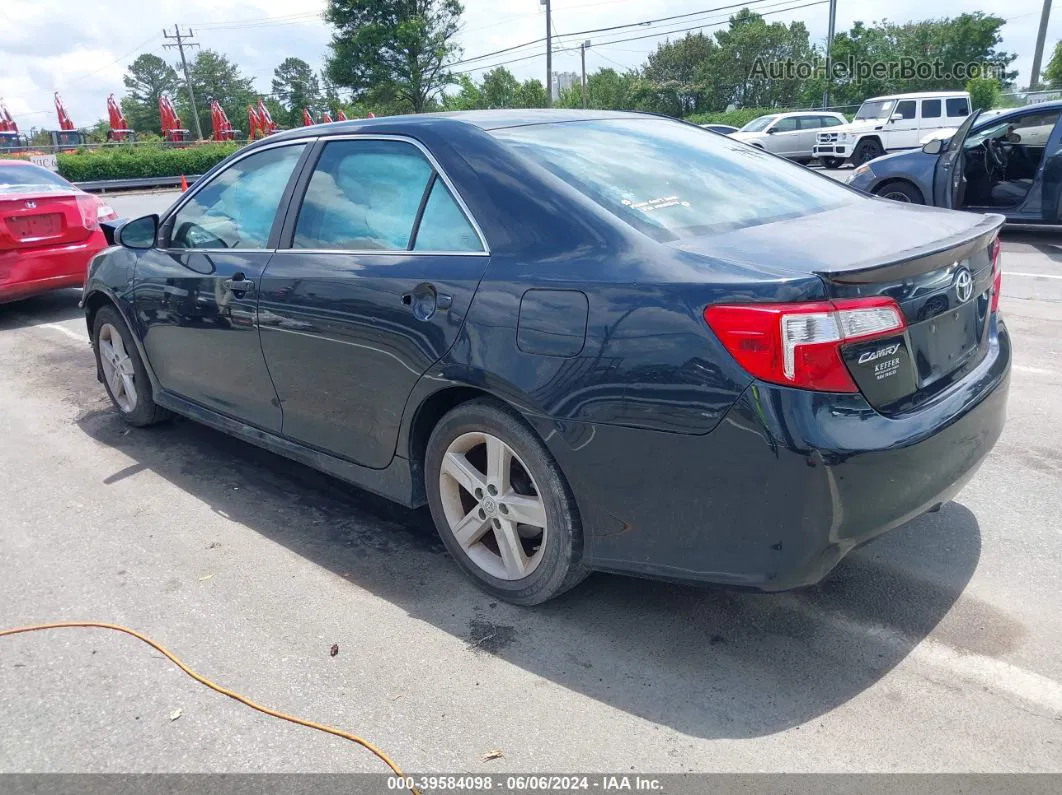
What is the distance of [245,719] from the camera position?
2631 millimetres

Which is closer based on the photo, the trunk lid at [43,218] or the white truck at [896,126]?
the trunk lid at [43,218]

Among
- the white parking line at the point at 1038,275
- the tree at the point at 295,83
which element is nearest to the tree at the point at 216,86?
the tree at the point at 295,83

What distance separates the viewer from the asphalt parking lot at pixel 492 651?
2.44 m

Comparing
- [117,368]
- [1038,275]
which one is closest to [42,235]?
[117,368]

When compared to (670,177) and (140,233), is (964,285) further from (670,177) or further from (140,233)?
(140,233)

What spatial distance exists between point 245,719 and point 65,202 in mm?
7285

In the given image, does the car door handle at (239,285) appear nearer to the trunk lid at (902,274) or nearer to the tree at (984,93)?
the trunk lid at (902,274)

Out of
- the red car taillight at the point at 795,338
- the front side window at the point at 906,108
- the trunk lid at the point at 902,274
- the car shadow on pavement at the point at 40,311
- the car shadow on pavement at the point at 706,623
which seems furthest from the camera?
the front side window at the point at 906,108

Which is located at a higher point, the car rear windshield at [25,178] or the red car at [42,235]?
the car rear windshield at [25,178]

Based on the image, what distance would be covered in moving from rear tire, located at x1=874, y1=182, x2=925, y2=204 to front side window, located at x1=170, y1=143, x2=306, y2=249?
319 inches

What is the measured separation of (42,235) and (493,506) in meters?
6.97

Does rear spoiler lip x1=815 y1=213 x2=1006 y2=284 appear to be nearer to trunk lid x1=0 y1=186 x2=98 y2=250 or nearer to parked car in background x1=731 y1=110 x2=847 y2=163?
trunk lid x1=0 y1=186 x2=98 y2=250

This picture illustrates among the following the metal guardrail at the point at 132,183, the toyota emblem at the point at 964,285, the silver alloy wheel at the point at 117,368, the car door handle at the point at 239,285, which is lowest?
the metal guardrail at the point at 132,183

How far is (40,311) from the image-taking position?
9.19 meters
